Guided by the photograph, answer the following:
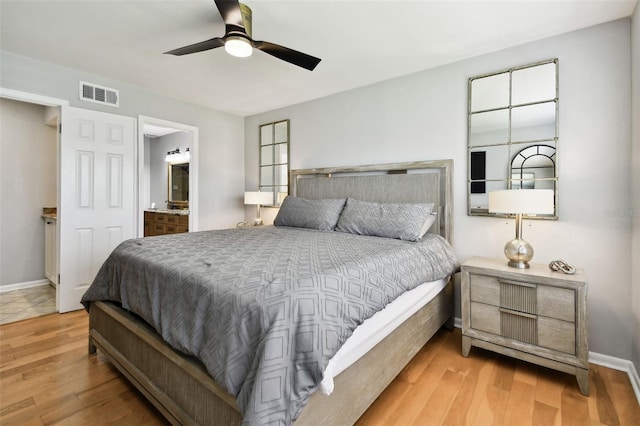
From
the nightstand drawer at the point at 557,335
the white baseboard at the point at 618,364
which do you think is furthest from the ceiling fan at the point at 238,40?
the white baseboard at the point at 618,364

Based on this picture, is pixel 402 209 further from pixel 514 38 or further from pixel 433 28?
pixel 514 38

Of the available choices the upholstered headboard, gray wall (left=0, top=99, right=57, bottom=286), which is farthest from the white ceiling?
gray wall (left=0, top=99, right=57, bottom=286)

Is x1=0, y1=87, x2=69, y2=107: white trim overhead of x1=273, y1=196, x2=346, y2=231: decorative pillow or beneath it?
overhead

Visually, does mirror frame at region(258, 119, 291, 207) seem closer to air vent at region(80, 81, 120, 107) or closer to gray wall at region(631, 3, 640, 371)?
air vent at region(80, 81, 120, 107)

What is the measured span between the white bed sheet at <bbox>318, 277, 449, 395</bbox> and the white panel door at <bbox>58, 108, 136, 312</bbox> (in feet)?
10.7

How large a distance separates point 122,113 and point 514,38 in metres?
4.02

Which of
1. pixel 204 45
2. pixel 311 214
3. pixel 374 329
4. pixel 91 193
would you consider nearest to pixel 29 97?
pixel 91 193

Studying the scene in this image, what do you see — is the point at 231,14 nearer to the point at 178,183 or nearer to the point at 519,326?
the point at 519,326

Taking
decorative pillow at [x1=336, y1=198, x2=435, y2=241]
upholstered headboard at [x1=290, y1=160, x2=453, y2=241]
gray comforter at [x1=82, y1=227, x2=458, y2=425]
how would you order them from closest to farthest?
gray comforter at [x1=82, y1=227, x2=458, y2=425] → decorative pillow at [x1=336, y1=198, x2=435, y2=241] → upholstered headboard at [x1=290, y1=160, x2=453, y2=241]

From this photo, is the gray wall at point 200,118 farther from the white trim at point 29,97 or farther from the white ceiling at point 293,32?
the white ceiling at point 293,32

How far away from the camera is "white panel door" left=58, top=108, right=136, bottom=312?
3094mm

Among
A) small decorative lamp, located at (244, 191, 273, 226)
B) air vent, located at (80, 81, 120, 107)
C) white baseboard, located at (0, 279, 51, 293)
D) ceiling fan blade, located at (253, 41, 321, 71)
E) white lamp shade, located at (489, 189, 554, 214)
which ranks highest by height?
air vent, located at (80, 81, 120, 107)

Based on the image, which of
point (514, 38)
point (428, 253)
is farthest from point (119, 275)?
point (514, 38)

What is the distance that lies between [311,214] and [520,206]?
1836 mm
